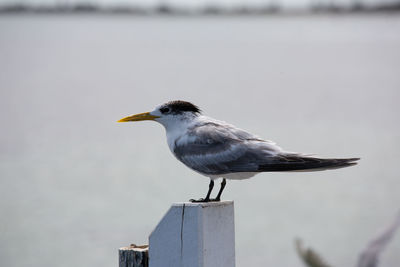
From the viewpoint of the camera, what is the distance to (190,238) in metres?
2.94

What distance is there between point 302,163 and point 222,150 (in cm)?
67

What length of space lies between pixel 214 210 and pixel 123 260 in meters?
0.52

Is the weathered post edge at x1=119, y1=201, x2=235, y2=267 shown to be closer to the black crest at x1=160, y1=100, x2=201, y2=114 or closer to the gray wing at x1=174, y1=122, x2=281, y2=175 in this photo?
the gray wing at x1=174, y1=122, x2=281, y2=175

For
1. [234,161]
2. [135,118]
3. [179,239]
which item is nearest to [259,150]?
[234,161]

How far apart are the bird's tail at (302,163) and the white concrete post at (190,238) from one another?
0.82 m

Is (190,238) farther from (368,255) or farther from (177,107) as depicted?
(368,255)

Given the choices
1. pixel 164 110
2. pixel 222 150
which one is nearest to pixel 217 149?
pixel 222 150

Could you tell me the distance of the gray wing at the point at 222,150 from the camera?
403cm

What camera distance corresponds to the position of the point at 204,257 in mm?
2924

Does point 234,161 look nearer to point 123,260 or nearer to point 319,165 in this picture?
point 319,165

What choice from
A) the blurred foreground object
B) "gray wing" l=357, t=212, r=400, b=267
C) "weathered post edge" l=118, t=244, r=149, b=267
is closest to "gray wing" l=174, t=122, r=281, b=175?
the blurred foreground object

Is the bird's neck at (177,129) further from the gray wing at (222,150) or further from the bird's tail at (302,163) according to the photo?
the bird's tail at (302,163)

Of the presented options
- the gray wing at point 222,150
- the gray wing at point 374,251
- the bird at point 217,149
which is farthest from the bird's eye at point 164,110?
the gray wing at point 374,251

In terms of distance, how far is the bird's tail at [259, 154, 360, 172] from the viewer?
3.53 m
